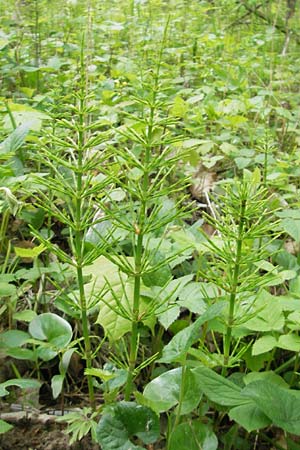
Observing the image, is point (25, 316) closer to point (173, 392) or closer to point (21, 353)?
point (21, 353)

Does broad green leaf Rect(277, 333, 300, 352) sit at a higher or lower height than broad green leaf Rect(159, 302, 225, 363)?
lower

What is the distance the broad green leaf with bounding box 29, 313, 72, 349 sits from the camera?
121cm

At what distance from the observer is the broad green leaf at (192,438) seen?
1.04 metres

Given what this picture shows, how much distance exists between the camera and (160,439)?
3.89 feet

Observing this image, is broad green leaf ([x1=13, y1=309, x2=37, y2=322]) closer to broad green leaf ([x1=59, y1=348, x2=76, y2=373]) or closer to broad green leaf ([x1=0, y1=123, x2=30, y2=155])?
broad green leaf ([x1=59, y1=348, x2=76, y2=373])

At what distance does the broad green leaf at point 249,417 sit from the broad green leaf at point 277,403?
3 centimetres

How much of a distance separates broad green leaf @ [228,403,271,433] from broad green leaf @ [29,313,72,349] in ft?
1.25

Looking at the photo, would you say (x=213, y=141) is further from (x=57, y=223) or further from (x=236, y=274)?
(x=236, y=274)

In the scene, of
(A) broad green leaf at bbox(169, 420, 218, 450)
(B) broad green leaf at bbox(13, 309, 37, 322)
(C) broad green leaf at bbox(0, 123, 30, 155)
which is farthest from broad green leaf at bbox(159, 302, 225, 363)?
(C) broad green leaf at bbox(0, 123, 30, 155)

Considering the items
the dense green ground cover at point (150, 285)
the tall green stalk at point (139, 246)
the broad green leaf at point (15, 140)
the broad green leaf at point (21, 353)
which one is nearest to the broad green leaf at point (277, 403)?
the dense green ground cover at point (150, 285)

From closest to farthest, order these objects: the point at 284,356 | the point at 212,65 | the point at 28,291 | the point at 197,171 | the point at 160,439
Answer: the point at 160,439
the point at 284,356
the point at 28,291
the point at 197,171
the point at 212,65

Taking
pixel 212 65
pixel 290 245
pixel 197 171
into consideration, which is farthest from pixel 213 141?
pixel 212 65

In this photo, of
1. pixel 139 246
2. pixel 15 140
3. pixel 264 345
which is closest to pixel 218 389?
pixel 264 345

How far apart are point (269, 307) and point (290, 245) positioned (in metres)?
0.62
